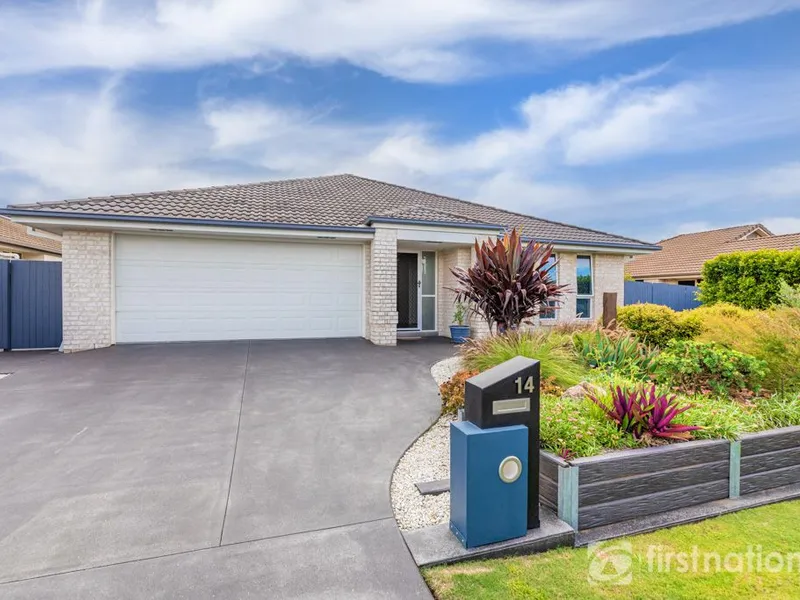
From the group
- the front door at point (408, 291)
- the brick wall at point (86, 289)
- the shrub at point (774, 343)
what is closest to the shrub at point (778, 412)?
the shrub at point (774, 343)

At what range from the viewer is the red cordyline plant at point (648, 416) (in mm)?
3416

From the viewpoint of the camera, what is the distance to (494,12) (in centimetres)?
817

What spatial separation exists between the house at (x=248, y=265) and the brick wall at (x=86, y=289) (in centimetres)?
2

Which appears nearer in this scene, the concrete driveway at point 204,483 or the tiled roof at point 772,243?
the concrete driveway at point 204,483

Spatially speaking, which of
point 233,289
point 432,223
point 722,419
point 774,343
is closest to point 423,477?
point 722,419

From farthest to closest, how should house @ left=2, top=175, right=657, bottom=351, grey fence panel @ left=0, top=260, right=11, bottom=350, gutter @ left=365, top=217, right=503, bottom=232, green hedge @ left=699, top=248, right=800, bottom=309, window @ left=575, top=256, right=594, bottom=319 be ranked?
window @ left=575, top=256, right=594, bottom=319 < green hedge @ left=699, top=248, right=800, bottom=309 < gutter @ left=365, top=217, right=503, bottom=232 < grey fence panel @ left=0, top=260, right=11, bottom=350 < house @ left=2, top=175, right=657, bottom=351

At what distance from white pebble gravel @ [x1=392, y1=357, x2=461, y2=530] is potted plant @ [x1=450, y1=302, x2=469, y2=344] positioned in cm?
629

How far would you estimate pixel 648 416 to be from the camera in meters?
3.47

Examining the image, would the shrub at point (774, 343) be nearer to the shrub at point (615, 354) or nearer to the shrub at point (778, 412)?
the shrub at point (778, 412)

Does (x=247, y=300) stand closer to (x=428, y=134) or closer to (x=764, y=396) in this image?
(x=428, y=134)

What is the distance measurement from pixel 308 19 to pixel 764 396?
32.2ft

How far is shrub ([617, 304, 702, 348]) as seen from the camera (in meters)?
8.23

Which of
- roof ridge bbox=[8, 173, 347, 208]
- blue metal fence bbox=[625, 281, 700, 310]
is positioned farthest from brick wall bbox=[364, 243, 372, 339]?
blue metal fence bbox=[625, 281, 700, 310]

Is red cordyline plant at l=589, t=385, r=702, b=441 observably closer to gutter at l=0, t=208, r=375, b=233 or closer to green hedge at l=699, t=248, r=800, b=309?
gutter at l=0, t=208, r=375, b=233
